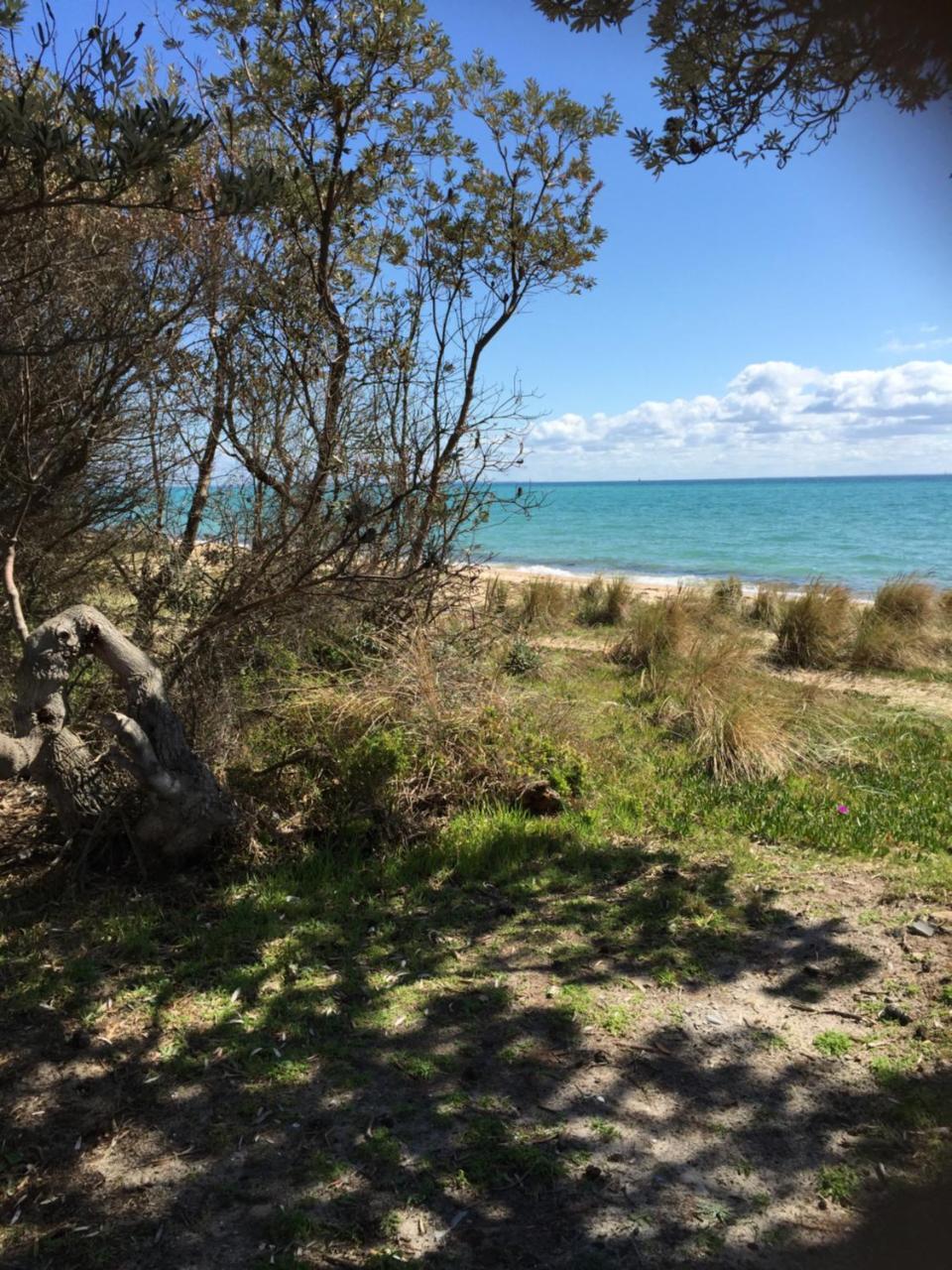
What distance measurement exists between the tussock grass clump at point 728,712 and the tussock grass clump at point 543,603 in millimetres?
3718

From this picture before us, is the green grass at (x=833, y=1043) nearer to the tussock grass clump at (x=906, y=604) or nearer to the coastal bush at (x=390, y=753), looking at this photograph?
the coastal bush at (x=390, y=753)

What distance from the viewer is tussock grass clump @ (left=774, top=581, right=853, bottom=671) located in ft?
37.1

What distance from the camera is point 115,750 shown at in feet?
15.1

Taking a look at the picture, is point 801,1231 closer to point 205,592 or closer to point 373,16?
point 205,592

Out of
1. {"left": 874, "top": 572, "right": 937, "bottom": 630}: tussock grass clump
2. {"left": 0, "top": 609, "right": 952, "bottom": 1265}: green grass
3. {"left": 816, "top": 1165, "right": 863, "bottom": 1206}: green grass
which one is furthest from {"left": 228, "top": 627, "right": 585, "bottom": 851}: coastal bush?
{"left": 874, "top": 572, "right": 937, "bottom": 630}: tussock grass clump

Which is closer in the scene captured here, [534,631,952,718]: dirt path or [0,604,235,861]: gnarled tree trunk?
[0,604,235,861]: gnarled tree trunk

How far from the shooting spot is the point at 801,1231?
255 centimetres

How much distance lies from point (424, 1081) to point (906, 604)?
11004 mm

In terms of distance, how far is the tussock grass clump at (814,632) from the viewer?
37.1ft

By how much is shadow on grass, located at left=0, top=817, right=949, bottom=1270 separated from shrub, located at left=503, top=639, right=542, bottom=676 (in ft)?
12.2

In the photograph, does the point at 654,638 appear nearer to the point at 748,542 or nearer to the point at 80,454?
the point at 80,454

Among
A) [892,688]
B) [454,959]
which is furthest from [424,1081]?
[892,688]

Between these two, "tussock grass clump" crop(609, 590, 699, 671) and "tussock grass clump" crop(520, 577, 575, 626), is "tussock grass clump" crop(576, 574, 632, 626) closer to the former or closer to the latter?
"tussock grass clump" crop(520, 577, 575, 626)

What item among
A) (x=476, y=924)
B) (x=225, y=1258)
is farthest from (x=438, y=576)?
(x=225, y=1258)
